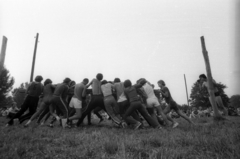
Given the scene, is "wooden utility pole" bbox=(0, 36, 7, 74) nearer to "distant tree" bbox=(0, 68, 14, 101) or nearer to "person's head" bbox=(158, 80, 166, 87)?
"person's head" bbox=(158, 80, 166, 87)

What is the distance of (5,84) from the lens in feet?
109

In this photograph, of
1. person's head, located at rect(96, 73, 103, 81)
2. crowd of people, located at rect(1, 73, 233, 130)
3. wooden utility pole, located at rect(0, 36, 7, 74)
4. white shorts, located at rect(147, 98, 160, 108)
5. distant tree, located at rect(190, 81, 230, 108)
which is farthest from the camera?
distant tree, located at rect(190, 81, 230, 108)

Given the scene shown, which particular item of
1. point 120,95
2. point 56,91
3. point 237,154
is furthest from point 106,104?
point 237,154

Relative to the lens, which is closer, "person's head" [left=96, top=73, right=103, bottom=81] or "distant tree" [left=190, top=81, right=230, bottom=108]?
"person's head" [left=96, top=73, right=103, bottom=81]

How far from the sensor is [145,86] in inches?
245

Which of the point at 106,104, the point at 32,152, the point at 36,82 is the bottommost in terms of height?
the point at 32,152

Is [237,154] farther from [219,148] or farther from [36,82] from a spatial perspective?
[36,82]

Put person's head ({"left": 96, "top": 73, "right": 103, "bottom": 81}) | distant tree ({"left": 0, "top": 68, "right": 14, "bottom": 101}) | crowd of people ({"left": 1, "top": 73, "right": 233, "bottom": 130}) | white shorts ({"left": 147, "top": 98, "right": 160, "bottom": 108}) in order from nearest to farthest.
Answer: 1. crowd of people ({"left": 1, "top": 73, "right": 233, "bottom": 130})
2. white shorts ({"left": 147, "top": 98, "right": 160, "bottom": 108})
3. person's head ({"left": 96, "top": 73, "right": 103, "bottom": 81})
4. distant tree ({"left": 0, "top": 68, "right": 14, "bottom": 101})

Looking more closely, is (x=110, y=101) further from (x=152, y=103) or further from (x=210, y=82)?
(x=210, y=82)

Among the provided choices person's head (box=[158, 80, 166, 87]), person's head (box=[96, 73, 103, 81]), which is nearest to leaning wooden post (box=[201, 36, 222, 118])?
person's head (box=[158, 80, 166, 87])

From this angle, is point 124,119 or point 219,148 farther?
point 124,119

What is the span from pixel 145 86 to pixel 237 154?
173 inches

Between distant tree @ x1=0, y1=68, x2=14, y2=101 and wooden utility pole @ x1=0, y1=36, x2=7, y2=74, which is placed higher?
distant tree @ x1=0, y1=68, x2=14, y2=101

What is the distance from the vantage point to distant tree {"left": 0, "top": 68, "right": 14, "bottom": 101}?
3214 centimetres
